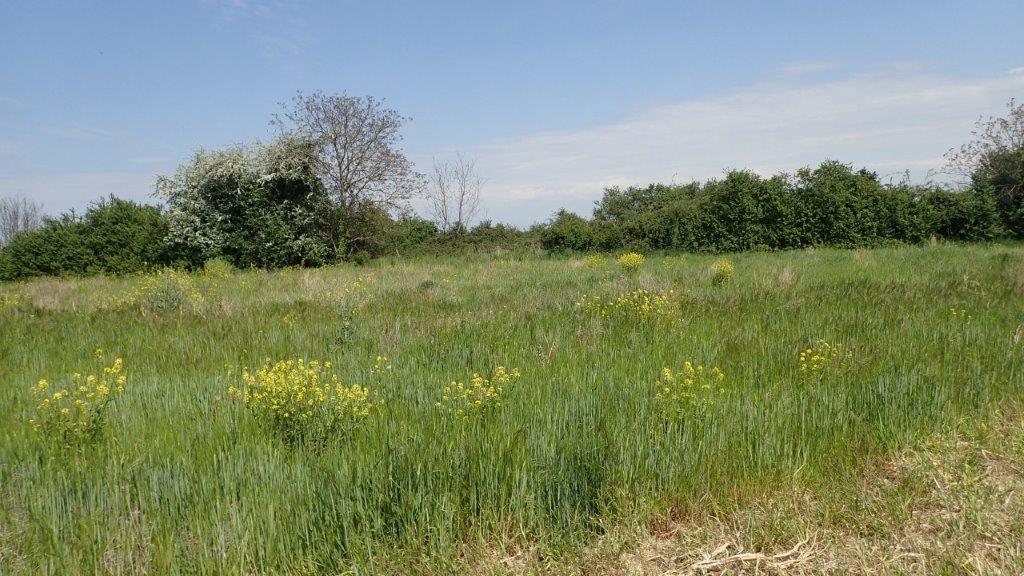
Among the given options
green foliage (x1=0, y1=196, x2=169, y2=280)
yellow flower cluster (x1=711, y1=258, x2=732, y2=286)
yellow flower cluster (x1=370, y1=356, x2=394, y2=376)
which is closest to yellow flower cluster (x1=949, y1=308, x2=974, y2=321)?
yellow flower cluster (x1=711, y1=258, x2=732, y2=286)

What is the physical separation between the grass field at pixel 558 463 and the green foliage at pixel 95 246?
56.4 ft

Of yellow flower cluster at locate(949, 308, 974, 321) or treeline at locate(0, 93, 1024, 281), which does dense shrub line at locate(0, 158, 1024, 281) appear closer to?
treeline at locate(0, 93, 1024, 281)

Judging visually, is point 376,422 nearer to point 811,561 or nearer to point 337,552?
point 337,552

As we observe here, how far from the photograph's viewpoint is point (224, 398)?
4289 millimetres

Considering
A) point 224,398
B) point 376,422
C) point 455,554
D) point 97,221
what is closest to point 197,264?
point 97,221

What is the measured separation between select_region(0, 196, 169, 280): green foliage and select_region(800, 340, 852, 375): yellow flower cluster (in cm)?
2195

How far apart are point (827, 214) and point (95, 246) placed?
2604cm

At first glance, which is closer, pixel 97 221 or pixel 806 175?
pixel 806 175

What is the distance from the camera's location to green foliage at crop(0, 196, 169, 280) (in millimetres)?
21047

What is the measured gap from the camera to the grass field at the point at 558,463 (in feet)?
8.11

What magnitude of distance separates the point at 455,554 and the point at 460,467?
44 cm

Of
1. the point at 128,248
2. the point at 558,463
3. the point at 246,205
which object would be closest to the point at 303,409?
the point at 558,463

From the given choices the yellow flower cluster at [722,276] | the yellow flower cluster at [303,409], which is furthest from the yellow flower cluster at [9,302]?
the yellow flower cluster at [722,276]

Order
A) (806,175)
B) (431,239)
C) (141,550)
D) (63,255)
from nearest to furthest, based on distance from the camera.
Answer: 1. (141,550)
2. (806,175)
3. (63,255)
4. (431,239)
